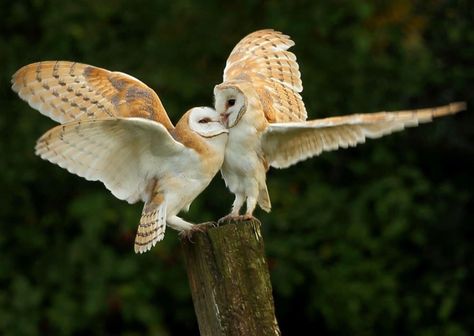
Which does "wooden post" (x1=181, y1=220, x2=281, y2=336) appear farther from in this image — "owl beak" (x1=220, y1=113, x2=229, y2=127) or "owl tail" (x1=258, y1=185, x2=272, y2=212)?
"owl tail" (x1=258, y1=185, x2=272, y2=212)

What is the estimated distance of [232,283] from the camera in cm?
A: 370

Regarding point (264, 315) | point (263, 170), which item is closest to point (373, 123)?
point (263, 170)

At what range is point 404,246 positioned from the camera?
741 centimetres

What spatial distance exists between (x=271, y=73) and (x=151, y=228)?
4.40 ft

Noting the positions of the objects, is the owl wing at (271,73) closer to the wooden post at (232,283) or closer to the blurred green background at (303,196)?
the wooden post at (232,283)

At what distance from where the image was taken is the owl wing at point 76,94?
4391 millimetres

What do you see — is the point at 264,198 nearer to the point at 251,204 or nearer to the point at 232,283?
the point at 251,204

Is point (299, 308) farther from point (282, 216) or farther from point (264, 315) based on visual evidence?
point (264, 315)

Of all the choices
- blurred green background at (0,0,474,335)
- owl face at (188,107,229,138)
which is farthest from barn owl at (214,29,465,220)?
blurred green background at (0,0,474,335)

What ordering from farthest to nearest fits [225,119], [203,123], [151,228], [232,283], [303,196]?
1. [303,196]
2. [225,119]
3. [203,123]
4. [151,228]
5. [232,283]

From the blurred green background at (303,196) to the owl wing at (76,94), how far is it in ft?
8.73

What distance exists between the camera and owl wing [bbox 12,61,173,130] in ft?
14.4

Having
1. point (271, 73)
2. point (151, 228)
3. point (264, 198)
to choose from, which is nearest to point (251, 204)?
point (264, 198)

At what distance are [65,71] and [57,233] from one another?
133 inches
